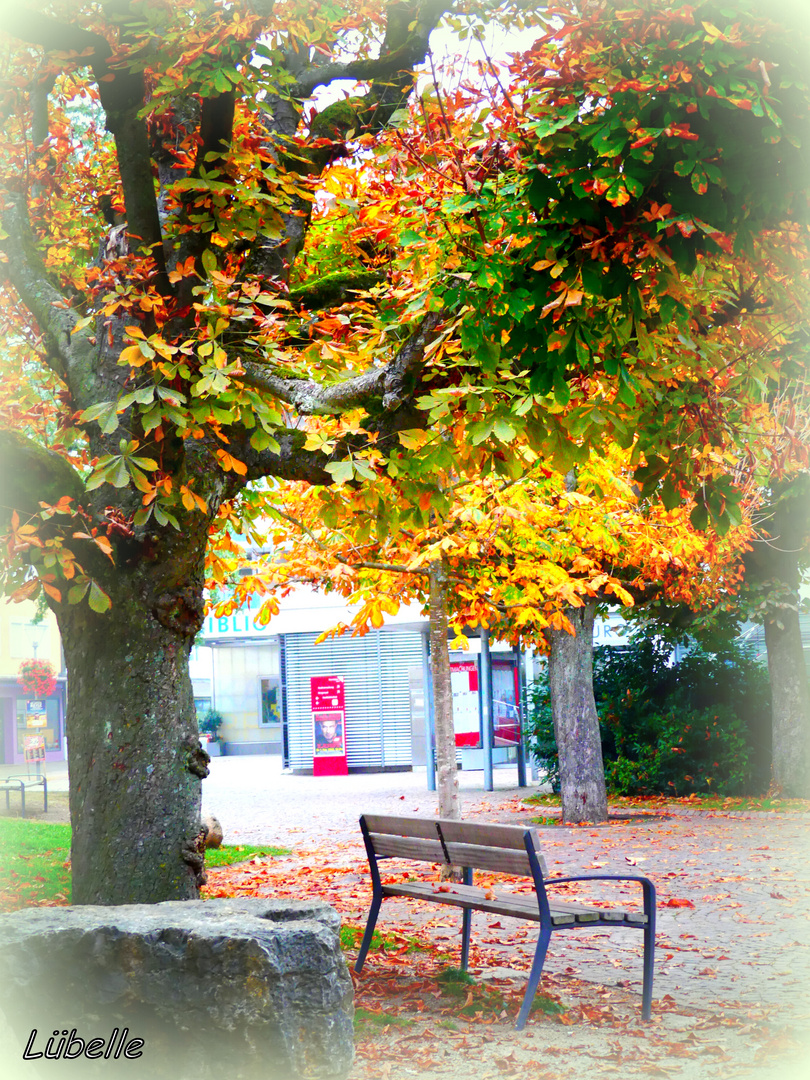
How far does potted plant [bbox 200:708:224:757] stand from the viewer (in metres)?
41.6

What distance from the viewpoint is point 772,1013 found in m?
5.34

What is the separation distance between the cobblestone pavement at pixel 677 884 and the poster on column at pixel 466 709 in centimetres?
195

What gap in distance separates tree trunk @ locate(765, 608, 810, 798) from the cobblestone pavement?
1373 mm

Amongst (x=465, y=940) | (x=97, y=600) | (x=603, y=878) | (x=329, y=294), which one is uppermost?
(x=329, y=294)

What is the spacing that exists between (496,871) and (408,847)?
27.4 inches

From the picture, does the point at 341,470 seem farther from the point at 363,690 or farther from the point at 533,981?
the point at 363,690

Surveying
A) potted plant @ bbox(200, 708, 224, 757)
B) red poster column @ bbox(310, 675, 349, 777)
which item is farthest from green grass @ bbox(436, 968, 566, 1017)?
potted plant @ bbox(200, 708, 224, 757)

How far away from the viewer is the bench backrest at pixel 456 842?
18.0 ft

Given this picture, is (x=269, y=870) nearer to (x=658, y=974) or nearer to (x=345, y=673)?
(x=658, y=974)

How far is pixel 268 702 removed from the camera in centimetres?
4328

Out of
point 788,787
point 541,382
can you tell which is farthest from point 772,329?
point 788,787
